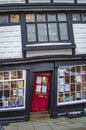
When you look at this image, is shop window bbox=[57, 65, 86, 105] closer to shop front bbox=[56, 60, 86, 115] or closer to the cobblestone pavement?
shop front bbox=[56, 60, 86, 115]

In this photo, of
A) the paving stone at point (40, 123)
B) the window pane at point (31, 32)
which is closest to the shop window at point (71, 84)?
the paving stone at point (40, 123)

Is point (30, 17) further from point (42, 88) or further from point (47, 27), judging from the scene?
point (42, 88)

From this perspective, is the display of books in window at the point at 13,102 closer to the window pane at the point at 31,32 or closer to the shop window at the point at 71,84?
the shop window at the point at 71,84

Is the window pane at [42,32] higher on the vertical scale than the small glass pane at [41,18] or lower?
lower

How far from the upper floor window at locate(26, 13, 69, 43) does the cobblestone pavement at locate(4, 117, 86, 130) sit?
3.95m

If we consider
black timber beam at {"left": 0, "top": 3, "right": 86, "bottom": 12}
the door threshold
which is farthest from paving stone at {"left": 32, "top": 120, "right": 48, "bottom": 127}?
black timber beam at {"left": 0, "top": 3, "right": 86, "bottom": 12}

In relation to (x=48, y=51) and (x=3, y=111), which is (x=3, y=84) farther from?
(x=48, y=51)

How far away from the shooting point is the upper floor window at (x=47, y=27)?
16203mm

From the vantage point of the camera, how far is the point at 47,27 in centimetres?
1641

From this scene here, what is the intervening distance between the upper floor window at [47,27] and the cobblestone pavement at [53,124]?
3.95 metres

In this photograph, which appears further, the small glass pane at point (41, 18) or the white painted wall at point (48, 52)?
the small glass pane at point (41, 18)

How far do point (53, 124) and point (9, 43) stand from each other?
4371mm

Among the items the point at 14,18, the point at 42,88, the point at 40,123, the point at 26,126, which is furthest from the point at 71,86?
the point at 14,18

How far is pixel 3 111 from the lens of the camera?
15.7 metres
